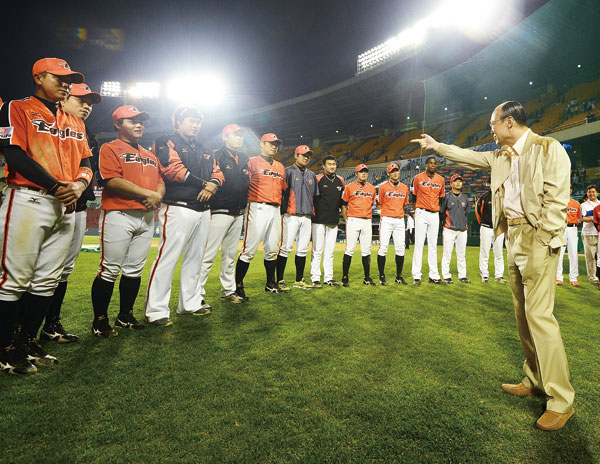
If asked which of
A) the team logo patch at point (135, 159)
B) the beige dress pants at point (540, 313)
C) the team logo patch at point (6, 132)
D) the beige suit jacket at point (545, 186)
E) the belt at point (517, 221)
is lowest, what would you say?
the beige dress pants at point (540, 313)

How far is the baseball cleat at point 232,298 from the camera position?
4566 millimetres

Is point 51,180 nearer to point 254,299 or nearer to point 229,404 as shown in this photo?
point 229,404

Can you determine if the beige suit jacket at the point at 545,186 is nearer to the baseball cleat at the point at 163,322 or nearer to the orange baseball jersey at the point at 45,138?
the orange baseball jersey at the point at 45,138

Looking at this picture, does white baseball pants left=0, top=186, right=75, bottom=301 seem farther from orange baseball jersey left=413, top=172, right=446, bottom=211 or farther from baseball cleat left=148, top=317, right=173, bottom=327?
orange baseball jersey left=413, top=172, right=446, bottom=211

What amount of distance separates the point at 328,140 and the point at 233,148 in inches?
1295

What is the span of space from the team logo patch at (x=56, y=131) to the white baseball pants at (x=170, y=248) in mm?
1045

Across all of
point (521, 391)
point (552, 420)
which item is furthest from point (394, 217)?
point (552, 420)

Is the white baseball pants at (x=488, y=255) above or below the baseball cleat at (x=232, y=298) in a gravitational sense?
above

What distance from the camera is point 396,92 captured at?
25047 millimetres

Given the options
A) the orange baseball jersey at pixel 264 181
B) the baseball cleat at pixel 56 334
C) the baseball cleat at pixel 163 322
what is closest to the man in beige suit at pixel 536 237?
the baseball cleat at pixel 163 322

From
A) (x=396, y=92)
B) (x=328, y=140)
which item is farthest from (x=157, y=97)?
(x=396, y=92)

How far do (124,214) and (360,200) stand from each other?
4175 mm

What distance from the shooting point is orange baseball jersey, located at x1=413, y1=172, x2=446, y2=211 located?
20.6 feet

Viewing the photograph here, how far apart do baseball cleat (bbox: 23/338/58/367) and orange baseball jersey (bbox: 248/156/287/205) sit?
3.12 meters
